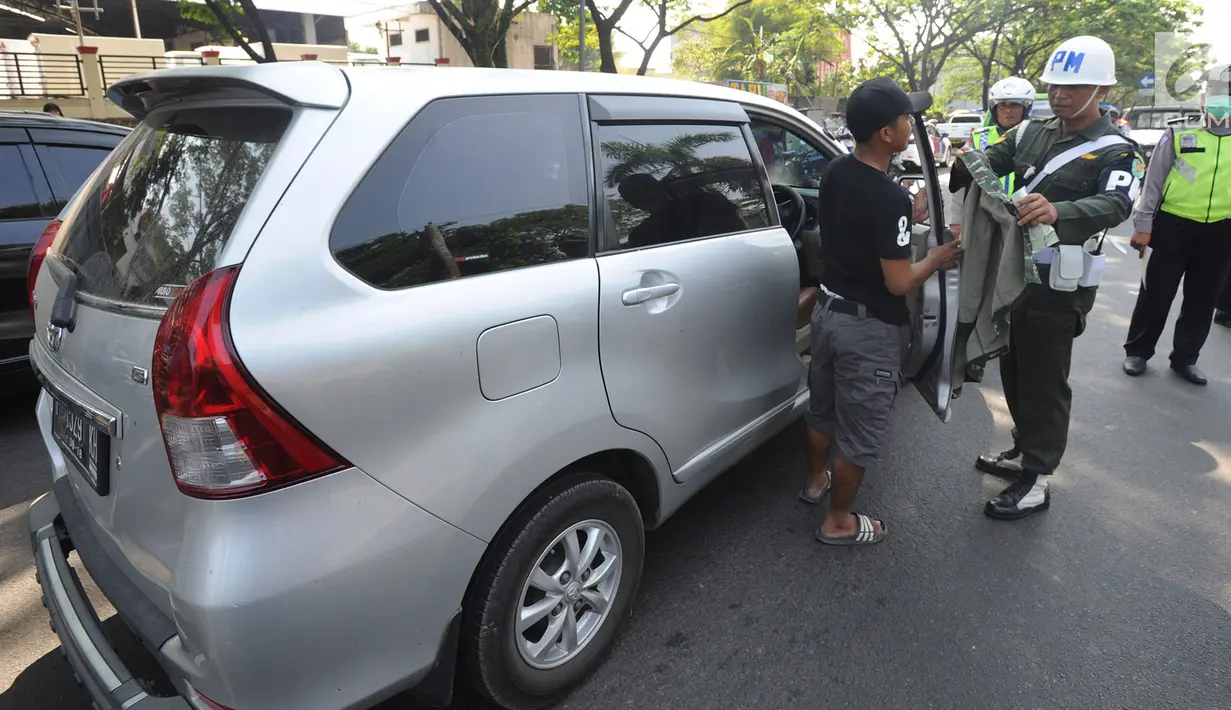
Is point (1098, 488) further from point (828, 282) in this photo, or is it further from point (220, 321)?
point (220, 321)

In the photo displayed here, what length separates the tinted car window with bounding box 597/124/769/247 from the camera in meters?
2.32

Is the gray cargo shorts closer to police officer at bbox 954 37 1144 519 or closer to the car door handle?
police officer at bbox 954 37 1144 519

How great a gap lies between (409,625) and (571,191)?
48.3 inches

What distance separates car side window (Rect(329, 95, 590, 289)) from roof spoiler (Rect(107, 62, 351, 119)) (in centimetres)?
18

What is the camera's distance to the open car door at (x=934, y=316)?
291 cm

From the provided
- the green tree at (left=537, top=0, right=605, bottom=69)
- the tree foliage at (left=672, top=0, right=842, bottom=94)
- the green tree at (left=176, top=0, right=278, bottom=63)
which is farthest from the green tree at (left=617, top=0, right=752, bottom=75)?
the tree foliage at (left=672, top=0, right=842, bottom=94)

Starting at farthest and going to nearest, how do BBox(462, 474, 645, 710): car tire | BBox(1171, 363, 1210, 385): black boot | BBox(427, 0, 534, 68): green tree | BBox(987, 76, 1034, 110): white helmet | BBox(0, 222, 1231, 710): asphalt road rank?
1. BBox(427, 0, 534, 68): green tree
2. BBox(987, 76, 1034, 110): white helmet
3. BBox(1171, 363, 1210, 385): black boot
4. BBox(0, 222, 1231, 710): asphalt road
5. BBox(462, 474, 645, 710): car tire

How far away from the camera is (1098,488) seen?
11.6 feet

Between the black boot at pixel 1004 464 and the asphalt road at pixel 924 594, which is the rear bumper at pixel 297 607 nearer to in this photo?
the asphalt road at pixel 924 594

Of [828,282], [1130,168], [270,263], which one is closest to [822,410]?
[828,282]

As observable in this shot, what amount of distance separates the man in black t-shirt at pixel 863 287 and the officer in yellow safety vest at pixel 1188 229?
10.1 ft

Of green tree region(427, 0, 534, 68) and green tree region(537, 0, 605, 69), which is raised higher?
green tree region(537, 0, 605, 69)

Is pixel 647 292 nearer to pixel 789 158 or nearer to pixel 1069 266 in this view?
pixel 1069 266

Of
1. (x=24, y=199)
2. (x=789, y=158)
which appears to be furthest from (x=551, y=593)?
(x=24, y=199)
